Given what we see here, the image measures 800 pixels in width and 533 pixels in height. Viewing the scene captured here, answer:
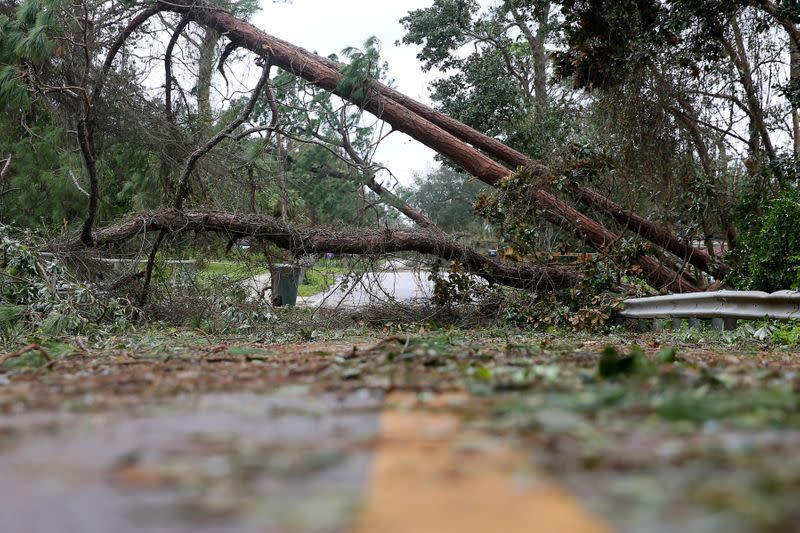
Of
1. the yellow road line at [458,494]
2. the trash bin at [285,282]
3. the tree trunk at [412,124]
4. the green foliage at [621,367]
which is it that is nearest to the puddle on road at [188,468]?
the yellow road line at [458,494]

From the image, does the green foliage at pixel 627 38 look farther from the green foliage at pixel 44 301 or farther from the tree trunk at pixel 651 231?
the green foliage at pixel 44 301

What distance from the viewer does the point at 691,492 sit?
36.8 inches

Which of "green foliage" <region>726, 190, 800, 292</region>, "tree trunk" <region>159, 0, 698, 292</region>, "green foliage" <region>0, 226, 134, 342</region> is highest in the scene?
"tree trunk" <region>159, 0, 698, 292</region>

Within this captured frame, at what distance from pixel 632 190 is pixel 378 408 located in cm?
1163

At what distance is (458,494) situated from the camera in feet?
3.14

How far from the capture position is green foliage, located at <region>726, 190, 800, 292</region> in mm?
9395

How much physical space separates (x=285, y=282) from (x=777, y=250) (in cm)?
713

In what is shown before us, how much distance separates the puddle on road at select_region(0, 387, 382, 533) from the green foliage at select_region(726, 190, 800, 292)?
8.82 metres

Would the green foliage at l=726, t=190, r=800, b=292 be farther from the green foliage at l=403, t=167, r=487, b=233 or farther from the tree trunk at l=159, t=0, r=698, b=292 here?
the green foliage at l=403, t=167, r=487, b=233

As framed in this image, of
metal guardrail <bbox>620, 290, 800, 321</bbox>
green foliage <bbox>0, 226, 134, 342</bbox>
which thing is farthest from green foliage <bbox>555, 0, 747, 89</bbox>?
green foliage <bbox>0, 226, 134, 342</bbox>

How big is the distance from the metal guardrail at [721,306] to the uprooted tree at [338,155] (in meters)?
1.52

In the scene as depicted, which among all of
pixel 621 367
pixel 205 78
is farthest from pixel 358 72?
pixel 621 367

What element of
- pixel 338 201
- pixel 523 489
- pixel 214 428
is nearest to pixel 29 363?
pixel 214 428

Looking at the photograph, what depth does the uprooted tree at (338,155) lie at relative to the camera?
948 cm
